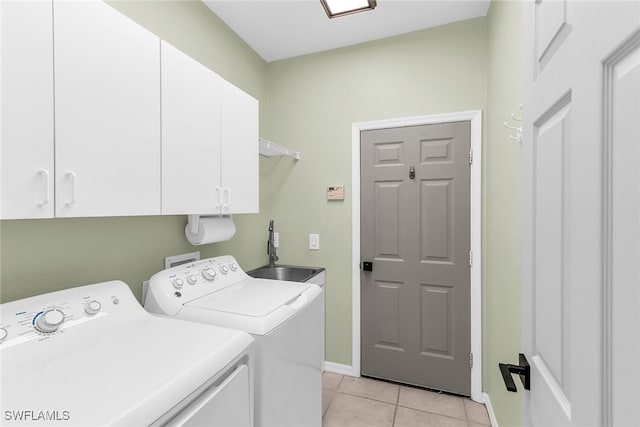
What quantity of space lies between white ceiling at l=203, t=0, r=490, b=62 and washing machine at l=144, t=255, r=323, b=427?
1770mm

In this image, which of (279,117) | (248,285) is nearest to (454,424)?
(248,285)

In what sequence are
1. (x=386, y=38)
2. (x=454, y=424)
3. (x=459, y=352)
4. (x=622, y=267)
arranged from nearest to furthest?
(x=622, y=267) < (x=454, y=424) < (x=459, y=352) < (x=386, y=38)

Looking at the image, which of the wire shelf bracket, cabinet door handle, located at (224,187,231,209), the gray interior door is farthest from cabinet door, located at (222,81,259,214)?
the gray interior door

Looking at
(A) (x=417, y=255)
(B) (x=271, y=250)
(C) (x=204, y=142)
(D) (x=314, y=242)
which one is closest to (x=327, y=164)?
(D) (x=314, y=242)

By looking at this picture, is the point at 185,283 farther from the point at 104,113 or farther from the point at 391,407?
the point at 391,407

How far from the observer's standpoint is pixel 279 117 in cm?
273

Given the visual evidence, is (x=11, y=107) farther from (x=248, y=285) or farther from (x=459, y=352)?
(x=459, y=352)

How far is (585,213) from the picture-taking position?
1.55 ft

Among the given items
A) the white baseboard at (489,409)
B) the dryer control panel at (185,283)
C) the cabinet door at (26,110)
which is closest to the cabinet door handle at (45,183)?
the cabinet door at (26,110)

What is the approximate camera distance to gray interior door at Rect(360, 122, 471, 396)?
218 centimetres

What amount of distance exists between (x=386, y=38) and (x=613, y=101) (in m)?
2.33

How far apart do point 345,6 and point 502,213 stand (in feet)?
5.37

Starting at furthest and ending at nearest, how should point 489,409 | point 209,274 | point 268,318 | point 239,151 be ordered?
point 489,409
point 239,151
point 209,274
point 268,318

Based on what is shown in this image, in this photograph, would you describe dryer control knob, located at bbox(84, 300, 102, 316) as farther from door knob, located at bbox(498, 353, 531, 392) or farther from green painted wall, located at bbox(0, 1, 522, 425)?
door knob, located at bbox(498, 353, 531, 392)
